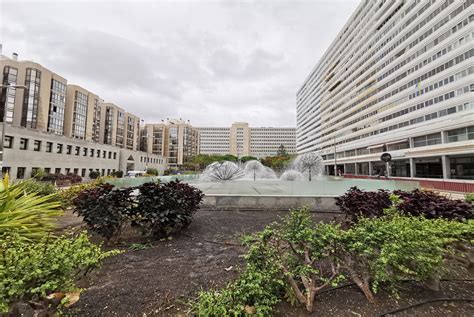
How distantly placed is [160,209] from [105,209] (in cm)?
109

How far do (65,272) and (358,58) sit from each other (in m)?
63.8

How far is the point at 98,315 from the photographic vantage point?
7.31 ft

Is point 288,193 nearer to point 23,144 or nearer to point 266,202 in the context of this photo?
point 266,202

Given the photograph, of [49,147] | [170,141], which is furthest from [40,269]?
[170,141]

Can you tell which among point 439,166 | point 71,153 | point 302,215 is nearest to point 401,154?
point 439,166

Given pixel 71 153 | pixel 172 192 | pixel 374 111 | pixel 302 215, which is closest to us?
pixel 302 215

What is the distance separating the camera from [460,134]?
80.2 ft

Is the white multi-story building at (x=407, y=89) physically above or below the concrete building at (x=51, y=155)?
above

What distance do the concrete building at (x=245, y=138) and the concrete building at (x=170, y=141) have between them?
5079 centimetres

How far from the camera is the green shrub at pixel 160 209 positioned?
450cm

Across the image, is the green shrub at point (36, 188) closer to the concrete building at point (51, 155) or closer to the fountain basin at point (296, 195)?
the fountain basin at point (296, 195)

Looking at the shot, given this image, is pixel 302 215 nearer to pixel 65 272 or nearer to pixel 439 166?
pixel 65 272

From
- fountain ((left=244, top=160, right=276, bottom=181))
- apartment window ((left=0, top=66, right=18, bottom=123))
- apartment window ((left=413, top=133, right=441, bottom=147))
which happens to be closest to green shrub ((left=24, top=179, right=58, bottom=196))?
fountain ((left=244, top=160, right=276, bottom=181))

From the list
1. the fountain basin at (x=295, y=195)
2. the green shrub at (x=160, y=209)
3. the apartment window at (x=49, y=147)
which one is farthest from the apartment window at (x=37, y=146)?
the green shrub at (x=160, y=209)
